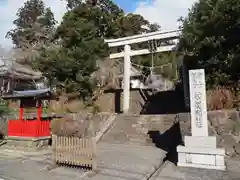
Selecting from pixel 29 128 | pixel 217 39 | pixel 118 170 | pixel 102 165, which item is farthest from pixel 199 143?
pixel 29 128

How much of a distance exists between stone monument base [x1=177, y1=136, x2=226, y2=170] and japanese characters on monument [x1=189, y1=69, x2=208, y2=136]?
0.82 feet

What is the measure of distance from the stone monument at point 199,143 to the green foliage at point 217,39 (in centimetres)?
424

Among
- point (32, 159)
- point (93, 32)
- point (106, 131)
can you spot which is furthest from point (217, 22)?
point (93, 32)

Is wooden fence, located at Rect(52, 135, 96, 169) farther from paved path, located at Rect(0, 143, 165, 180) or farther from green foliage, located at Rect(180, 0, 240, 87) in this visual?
green foliage, located at Rect(180, 0, 240, 87)

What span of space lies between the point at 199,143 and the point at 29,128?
7.89 metres

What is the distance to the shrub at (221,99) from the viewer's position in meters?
9.98

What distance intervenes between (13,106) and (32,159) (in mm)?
11988

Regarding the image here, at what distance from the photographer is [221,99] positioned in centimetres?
1012

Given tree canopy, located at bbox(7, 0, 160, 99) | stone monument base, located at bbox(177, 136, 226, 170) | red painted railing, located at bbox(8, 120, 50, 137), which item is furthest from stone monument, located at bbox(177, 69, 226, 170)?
tree canopy, located at bbox(7, 0, 160, 99)

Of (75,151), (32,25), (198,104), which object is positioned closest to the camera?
(75,151)

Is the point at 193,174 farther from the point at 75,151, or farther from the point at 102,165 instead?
the point at 75,151

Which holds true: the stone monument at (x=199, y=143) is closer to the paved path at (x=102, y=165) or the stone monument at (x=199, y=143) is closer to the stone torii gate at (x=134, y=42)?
the paved path at (x=102, y=165)

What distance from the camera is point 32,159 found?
28.9 ft

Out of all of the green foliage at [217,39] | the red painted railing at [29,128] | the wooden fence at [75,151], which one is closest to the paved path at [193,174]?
the wooden fence at [75,151]
